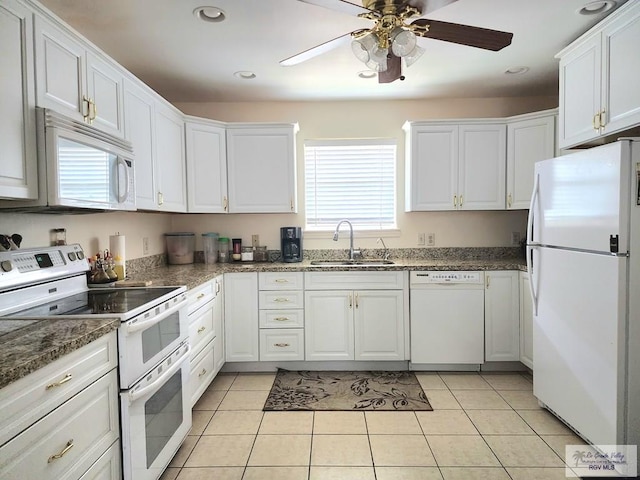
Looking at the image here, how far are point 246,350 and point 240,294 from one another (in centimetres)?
48

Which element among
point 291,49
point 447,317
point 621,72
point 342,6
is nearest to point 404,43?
point 342,6

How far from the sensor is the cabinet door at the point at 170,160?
2.72m

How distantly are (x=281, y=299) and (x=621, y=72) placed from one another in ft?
8.79

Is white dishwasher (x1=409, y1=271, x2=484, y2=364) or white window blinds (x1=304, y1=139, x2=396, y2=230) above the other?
white window blinds (x1=304, y1=139, x2=396, y2=230)

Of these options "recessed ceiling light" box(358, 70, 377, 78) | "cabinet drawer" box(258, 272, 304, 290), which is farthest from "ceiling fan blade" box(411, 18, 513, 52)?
"cabinet drawer" box(258, 272, 304, 290)

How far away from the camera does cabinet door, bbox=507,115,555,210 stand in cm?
309

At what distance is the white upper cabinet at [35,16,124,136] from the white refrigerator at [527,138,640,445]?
258 cm

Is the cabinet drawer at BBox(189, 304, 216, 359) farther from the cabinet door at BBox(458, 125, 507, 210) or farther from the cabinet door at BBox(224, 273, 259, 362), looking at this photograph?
the cabinet door at BBox(458, 125, 507, 210)

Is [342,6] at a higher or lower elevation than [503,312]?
higher

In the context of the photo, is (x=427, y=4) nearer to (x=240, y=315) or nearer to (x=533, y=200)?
(x=533, y=200)

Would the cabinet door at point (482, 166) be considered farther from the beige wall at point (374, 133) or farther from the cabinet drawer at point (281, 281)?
the cabinet drawer at point (281, 281)

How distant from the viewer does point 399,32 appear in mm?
1589

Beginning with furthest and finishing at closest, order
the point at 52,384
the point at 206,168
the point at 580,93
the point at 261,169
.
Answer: the point at 261,169 → the point at 206,168 → the point at 580,93 → the point at 52,384

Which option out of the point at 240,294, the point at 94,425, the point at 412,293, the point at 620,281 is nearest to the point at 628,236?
the point at 620,281
